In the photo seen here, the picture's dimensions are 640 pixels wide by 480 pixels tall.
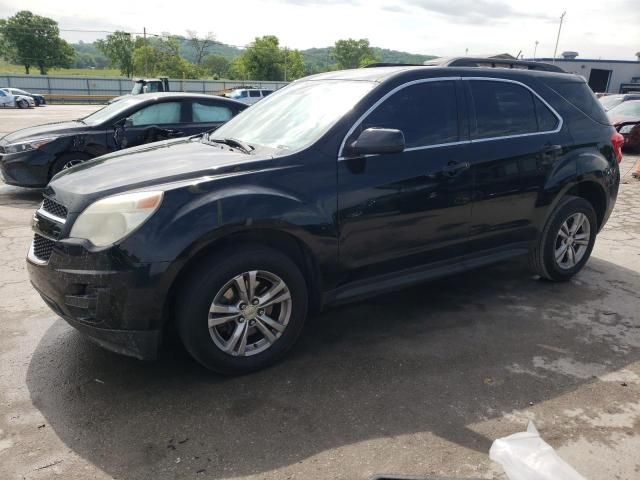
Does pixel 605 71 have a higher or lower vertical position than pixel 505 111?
higher

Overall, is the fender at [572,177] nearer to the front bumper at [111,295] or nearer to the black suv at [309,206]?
the black suv at [309,206]

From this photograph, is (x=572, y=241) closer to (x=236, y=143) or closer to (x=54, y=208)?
(x=236, y=143)

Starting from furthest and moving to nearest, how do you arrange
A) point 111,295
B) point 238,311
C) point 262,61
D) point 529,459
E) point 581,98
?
point 262,61, point 581,98, point 238,311, point 111,295, point 529,459

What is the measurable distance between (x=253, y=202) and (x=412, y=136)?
1309 mm

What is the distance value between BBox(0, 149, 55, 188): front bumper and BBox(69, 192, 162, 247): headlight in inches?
208

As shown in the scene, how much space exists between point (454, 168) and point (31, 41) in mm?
96499

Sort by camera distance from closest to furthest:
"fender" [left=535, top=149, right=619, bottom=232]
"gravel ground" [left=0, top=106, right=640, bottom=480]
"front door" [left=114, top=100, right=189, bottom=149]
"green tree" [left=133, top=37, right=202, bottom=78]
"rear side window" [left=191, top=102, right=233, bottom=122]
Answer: "gravel ground" [left=0, top=106, right=640, bottom=480]
"fender" [left=535, top=149, right=619, bottom=232]
"front door" [left=114, top=100, right=189, bottom=149]
"rear side window" [left=191, top=102, right=233, bottom=122]
"green tree" [left=133, top=37, right=202, bottom=78]

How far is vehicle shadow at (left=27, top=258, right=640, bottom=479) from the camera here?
2609 millimetres

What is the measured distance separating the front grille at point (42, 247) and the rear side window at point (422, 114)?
79.7 inches

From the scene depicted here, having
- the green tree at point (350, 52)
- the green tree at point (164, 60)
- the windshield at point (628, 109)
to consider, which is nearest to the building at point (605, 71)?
the windshield at point (628, 109)

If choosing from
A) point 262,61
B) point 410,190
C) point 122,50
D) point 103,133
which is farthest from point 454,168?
point 122,50

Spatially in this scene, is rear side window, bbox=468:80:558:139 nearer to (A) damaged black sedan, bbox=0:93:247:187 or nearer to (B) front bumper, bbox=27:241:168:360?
(B) front bumper, bbox=27:241:168:360

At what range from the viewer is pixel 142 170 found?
323 cm

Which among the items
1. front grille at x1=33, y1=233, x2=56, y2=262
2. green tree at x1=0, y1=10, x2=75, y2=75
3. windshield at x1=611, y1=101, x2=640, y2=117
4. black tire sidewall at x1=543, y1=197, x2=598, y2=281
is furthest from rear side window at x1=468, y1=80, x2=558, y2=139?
green tree at x1=0, y1=10, x2=75, y2=75
